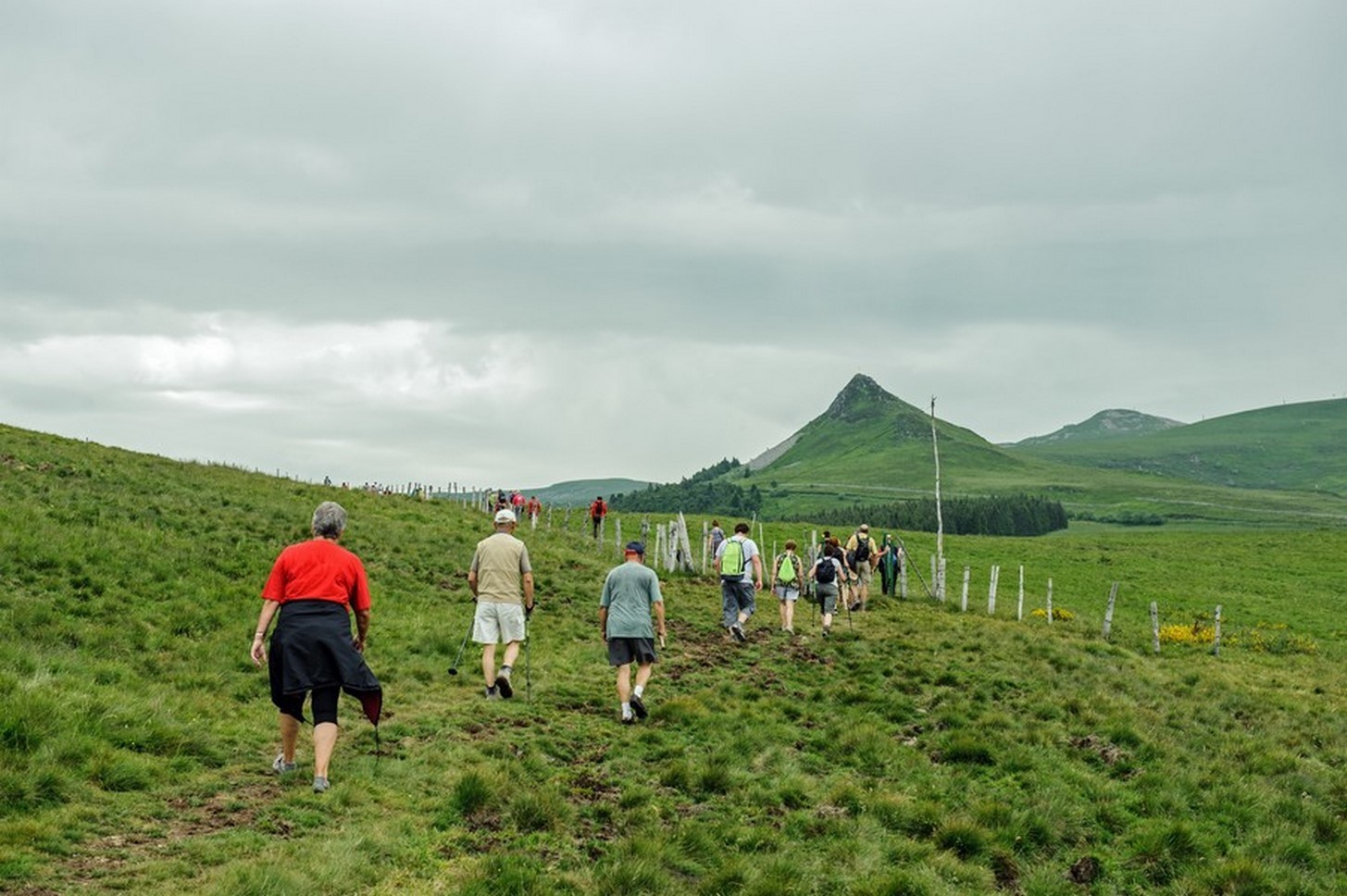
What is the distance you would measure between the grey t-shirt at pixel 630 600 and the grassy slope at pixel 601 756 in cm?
130

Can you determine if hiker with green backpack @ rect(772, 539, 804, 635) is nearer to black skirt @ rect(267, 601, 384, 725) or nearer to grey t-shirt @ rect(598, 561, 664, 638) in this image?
grey t-shirt @ rect(598, 561, 664, 638)

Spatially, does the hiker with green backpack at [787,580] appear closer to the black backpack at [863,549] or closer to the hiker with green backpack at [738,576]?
the hiker with green backpack at [738,576]

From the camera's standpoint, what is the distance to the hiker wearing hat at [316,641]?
8805 millimetres

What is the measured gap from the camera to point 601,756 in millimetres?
11430

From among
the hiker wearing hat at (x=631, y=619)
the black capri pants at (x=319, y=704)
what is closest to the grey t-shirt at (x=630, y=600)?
the hiker wearing hat at (x=631, y=619)

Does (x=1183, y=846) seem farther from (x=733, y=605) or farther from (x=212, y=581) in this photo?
(x=212, y=581)

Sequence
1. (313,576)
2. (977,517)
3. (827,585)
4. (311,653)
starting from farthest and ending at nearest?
(977,517)
(827,585)
(313,576)
(311,653)

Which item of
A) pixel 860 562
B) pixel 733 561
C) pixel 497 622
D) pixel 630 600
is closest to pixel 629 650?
pixel 630 600

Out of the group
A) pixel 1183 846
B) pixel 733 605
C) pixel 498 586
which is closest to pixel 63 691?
pixel 498 586

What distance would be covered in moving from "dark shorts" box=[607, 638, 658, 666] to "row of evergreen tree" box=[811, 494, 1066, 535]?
442ft

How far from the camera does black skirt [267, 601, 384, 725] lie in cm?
880

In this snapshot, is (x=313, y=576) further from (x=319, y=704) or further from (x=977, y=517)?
(x=977, y=517)

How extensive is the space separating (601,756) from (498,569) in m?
3.71

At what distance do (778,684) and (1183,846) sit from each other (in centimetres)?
764
